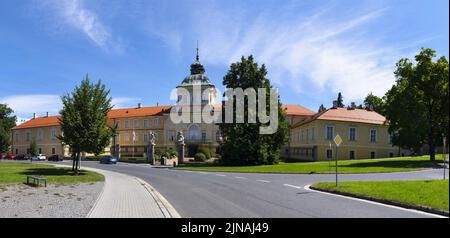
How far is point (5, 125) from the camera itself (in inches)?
4397

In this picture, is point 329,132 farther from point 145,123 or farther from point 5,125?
point 5,125

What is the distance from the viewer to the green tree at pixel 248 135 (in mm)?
51906

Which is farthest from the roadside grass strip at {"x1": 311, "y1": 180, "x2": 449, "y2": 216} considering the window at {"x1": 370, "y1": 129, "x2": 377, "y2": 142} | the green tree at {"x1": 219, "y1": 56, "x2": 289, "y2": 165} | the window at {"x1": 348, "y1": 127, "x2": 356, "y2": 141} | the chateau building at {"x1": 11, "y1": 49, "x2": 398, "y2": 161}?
the window at {"x1": 370, "y1": 129, "x2": 377, "y2": 142}

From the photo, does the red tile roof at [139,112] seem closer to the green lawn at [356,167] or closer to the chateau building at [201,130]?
the chateau building at [201,130]

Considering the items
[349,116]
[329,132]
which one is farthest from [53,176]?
[349,116]

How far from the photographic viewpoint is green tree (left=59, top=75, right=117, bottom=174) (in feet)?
116

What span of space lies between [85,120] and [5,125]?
88.7 metres

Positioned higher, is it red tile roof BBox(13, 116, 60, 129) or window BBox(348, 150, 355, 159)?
red tile roof BBox(13, 116, 60, 129)

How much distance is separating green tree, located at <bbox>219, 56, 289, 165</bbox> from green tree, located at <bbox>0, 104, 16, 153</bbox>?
76.3 meters

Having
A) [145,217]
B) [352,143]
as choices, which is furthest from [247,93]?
[145,217]

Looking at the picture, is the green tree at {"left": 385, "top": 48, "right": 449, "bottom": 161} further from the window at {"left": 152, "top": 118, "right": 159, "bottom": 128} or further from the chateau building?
the window at {"left": 152, "top": 118, "right": 159, "bottom": 128}

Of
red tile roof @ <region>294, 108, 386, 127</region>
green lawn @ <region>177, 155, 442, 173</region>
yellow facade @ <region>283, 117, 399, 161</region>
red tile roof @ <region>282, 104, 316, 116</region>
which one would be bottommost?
green lawn @ <region>177, 155, 442, 173</region>
